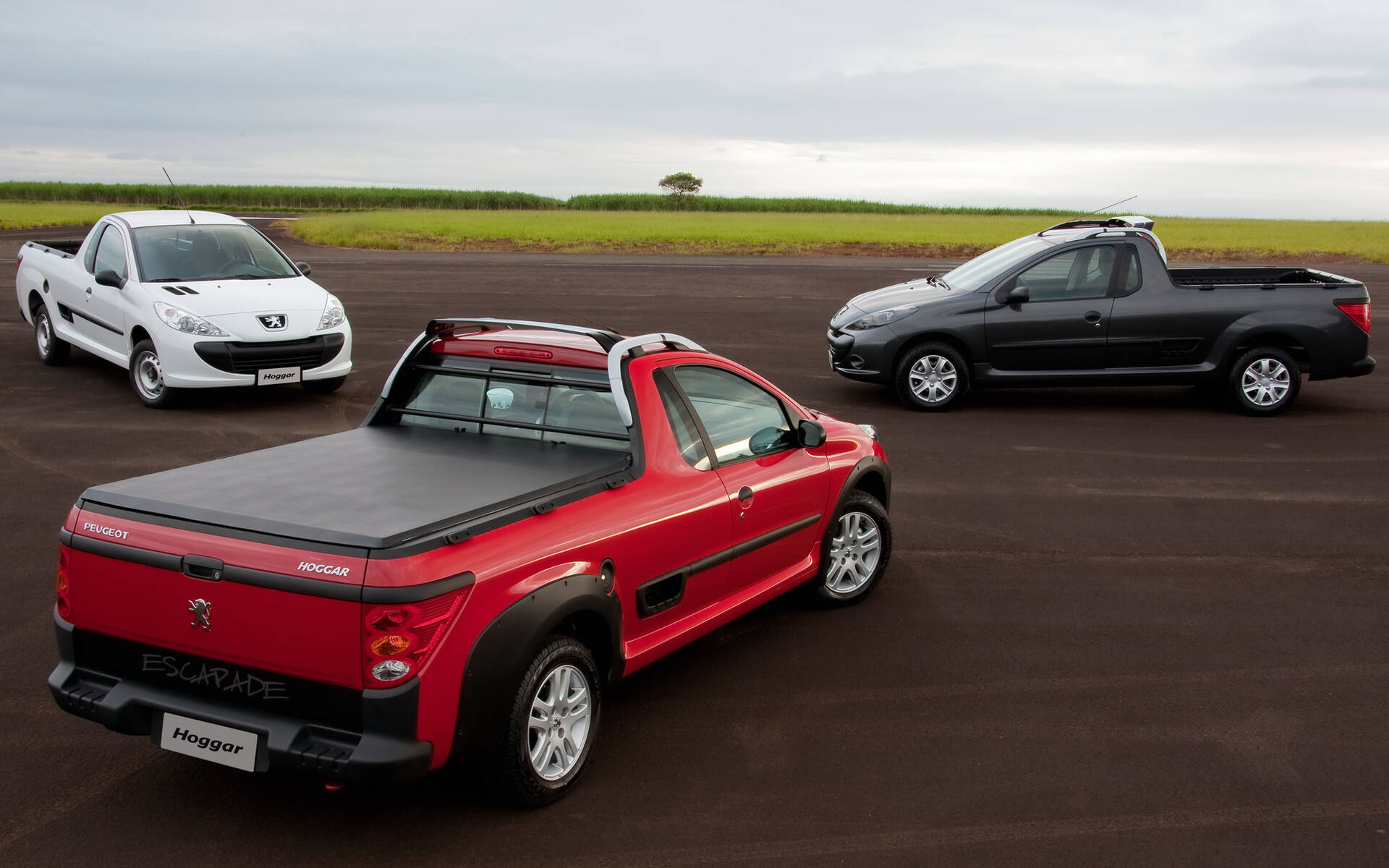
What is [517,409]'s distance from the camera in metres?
5.43

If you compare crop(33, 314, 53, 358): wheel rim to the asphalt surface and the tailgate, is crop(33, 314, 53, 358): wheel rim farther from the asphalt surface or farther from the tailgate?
the tailgate

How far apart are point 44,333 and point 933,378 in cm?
1097

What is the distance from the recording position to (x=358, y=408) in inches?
473

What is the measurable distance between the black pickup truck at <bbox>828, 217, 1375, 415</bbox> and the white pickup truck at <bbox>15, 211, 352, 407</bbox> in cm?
576

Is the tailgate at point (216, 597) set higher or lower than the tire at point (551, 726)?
higher

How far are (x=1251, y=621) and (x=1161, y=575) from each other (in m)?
0.83

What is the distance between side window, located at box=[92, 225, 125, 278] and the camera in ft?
40.9

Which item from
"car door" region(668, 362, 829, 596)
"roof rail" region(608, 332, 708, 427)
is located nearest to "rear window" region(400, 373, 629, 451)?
"roof rail" region(608, 332, 708, 427)

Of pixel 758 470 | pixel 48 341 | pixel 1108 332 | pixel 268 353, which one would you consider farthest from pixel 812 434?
pixel 48 341

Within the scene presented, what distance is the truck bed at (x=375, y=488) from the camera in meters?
3.86

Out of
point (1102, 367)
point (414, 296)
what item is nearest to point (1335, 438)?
point (1102, 367)

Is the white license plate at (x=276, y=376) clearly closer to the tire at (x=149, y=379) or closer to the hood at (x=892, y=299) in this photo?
the tire at (x=149, y=379)

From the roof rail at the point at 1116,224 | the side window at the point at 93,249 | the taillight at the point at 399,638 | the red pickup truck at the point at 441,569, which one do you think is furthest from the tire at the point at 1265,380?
the side window at the point at 93,249

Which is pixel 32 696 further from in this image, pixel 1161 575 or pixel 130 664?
pixel 1161 575
